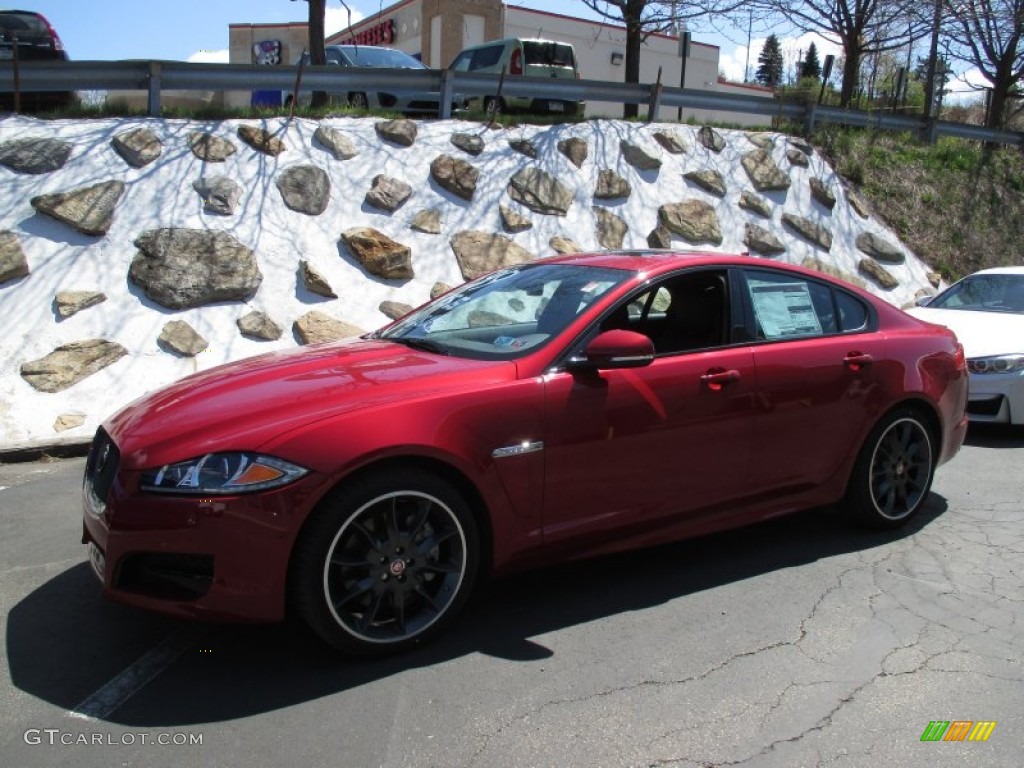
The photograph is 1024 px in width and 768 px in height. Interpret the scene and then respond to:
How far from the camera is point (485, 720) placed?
10.2 ft

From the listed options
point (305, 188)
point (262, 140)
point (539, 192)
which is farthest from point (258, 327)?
point (539, 192)

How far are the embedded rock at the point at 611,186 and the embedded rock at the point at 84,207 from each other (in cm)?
585

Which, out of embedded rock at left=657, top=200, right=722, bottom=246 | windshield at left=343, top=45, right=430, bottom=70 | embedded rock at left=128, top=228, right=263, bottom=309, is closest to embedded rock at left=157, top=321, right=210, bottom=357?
embedded rock at left=128, top=228, right=263, bottom=309

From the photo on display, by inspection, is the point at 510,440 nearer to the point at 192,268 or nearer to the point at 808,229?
the point at 192,268

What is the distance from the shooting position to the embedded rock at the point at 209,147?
9883 millimetres

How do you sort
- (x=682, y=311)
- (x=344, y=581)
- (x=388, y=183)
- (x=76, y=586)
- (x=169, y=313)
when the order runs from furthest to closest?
(x=388, y=183), (x=169, y=313), (x=682, y=311), (x=76, y=586), (x=344, y=581)

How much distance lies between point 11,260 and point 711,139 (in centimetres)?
961

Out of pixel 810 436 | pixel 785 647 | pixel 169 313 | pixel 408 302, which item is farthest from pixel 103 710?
pixel 408 302

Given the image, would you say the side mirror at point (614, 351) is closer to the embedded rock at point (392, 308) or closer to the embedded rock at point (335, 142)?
the embedded rock at point (392, 308)

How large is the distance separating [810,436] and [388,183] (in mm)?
7156

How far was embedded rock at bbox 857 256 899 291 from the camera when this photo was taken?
43.0ft

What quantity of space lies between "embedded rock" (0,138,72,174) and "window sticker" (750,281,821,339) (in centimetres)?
746

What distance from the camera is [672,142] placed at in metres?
13.2

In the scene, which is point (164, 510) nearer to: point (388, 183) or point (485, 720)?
point (485, 720)
